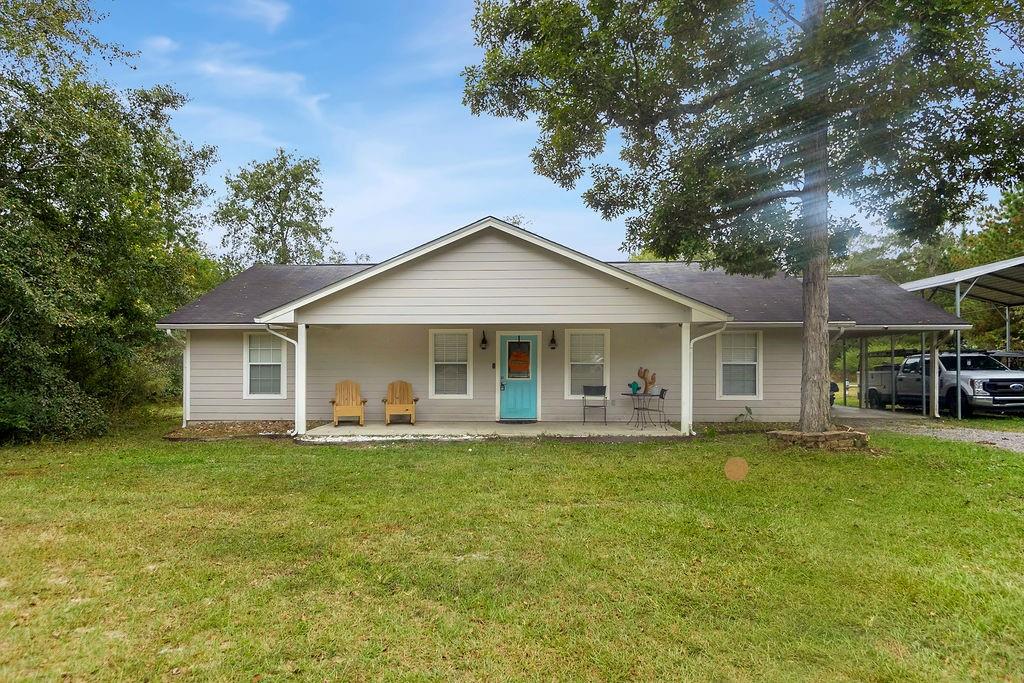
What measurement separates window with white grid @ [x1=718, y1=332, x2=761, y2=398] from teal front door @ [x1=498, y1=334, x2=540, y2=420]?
156 inches

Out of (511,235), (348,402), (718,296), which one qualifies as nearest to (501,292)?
(511,235)

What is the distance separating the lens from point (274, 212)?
2506 centimetres

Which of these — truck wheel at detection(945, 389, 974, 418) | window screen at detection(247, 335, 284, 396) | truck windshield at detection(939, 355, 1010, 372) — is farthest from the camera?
truck windshield at detection(939, 355, 1010, 372)

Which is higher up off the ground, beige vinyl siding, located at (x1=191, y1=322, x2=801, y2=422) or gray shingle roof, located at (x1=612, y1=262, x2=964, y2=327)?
gray shingle roof, located at (x1=612, y1=262, x2=964, y2=327)

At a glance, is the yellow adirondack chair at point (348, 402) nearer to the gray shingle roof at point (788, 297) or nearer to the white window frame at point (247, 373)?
the white window frame at point (247, 373)

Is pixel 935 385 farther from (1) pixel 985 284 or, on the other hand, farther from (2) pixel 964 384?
(1) pixel 985 284

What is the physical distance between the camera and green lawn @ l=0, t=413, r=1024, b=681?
2742 millimetres

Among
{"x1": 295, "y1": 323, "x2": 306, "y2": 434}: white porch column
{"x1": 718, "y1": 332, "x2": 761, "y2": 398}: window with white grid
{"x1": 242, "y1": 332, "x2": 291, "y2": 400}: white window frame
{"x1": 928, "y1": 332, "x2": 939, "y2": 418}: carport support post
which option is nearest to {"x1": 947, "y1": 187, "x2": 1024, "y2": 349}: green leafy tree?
{"x1": 928, "y1": 332, "x2": 939, "y2": 418}: carport support post

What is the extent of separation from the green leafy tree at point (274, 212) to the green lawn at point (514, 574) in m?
19.9

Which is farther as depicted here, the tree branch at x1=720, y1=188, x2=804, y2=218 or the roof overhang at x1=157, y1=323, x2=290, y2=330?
the roof overhang at x1=157, y1=323, x2=290, y2=330

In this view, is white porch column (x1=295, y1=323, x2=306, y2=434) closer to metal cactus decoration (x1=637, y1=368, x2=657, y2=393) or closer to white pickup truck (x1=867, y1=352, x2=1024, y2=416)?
metal cactus decoration (x1=637, y1=368, x2=657, y2=393)

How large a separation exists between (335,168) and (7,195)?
17703mm

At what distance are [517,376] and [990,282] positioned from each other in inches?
479

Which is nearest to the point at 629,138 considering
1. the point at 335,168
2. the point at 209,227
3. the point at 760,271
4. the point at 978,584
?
the point at 760,271
